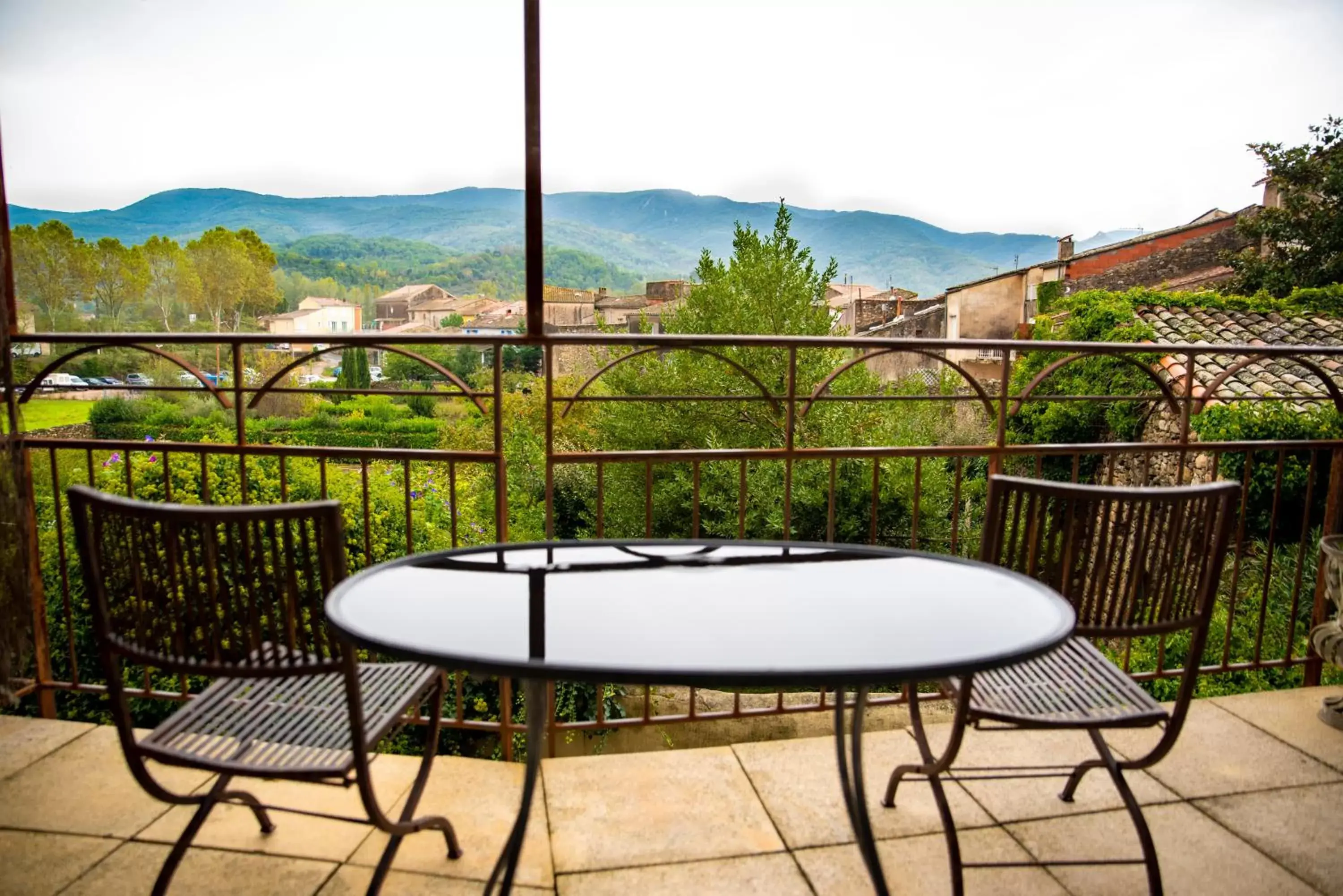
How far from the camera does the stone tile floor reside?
1.69m

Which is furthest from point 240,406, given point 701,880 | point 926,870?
point 926,870

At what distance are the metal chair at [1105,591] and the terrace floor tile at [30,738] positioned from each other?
7.02 feet

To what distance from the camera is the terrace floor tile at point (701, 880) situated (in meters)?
1.66

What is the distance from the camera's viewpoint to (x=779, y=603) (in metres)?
1.46

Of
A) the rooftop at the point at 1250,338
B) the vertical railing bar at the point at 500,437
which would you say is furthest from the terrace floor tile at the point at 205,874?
the rooftop at the point at 1250,338

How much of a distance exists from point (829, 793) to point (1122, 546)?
3.07ft

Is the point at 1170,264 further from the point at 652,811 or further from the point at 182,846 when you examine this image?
the point at 182,846

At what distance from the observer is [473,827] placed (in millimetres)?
1864

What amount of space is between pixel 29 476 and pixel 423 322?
1280 inches

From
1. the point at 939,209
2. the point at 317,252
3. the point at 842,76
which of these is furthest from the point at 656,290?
the point at 939,209

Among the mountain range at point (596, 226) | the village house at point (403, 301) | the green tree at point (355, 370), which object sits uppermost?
the mountain range at point (596, 226)

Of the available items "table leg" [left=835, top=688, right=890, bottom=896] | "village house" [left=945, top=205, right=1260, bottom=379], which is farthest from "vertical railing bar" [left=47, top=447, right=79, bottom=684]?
"village house" [left=945, top=205, right=1260, bottom=379]

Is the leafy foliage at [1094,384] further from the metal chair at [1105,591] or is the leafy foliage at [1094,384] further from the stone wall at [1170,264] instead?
the metal chair at [1105,591]

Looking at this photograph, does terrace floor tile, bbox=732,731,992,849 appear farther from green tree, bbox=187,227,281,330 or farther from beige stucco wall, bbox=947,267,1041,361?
green tree, bbox=187,227,281,330
